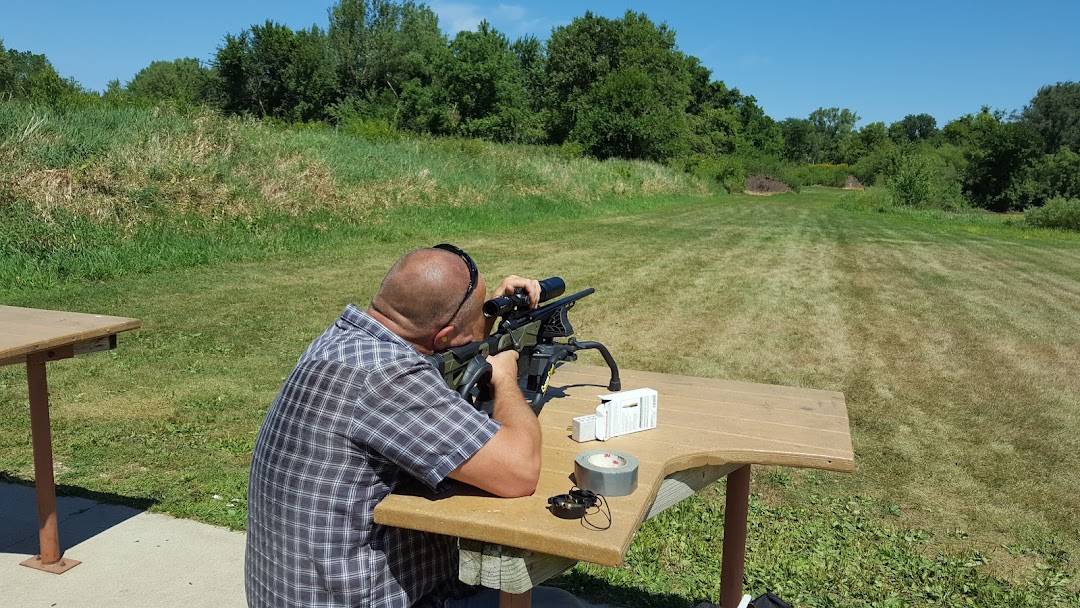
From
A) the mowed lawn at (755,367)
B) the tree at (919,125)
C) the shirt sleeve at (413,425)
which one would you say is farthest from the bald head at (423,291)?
the tree at (919,125)

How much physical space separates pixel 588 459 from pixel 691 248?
49.0ft

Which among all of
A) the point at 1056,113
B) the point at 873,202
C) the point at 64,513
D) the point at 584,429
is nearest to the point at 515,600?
the point at 584,429

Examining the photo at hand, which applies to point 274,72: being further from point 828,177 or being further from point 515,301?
point 515,301

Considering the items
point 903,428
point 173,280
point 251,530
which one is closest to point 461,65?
point 173,280

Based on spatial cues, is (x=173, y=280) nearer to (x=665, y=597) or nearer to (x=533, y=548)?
(x=665, y=597)

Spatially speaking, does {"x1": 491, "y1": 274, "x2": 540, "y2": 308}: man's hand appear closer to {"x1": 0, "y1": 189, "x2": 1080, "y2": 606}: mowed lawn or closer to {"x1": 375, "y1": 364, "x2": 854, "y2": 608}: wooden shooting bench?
{"x1": 375, "y1": 364, "x2": 854, "y2": 608}: wooden shooting bench

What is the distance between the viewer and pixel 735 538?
2.97 m

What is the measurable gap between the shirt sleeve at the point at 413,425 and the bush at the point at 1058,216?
101 ft

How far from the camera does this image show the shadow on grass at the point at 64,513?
12.1ft

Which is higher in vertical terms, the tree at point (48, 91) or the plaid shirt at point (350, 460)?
the tree at point (48, 91)

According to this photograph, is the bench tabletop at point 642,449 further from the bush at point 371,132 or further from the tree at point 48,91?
the bush at point 371,132

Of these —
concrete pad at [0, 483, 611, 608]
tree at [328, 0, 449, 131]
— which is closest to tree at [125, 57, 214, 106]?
tree at [328, 0, 449, 131]

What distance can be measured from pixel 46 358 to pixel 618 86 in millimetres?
41591

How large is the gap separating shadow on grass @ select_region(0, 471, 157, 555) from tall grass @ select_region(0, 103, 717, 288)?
5931mm
